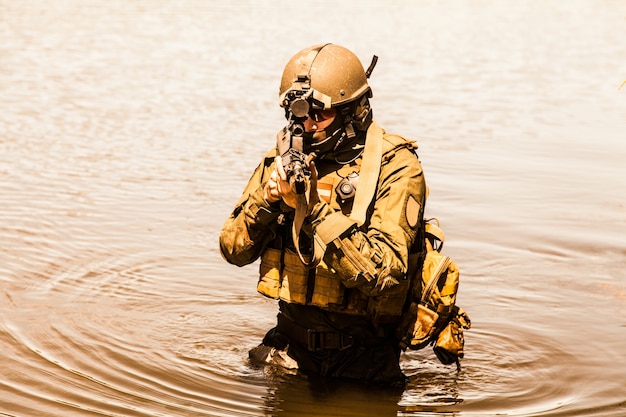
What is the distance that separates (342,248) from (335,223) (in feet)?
0.38

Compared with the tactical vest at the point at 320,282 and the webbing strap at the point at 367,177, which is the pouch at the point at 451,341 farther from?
the webbing strap at the point at 367,177

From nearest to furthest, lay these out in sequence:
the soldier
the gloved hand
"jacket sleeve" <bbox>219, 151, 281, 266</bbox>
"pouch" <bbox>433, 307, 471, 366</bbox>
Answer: the gloved hand, the soldier, "jacket sleeve" <bbox>219, 151, 281, 266</bbox>, "pouch" <bbox>433, 307, 471, 366</bbox>

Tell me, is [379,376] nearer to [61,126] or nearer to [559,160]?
[559,160]

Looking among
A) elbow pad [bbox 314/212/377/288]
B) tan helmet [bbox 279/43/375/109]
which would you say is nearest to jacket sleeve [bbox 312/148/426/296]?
elbow pad [bbox 314/212/377/288]

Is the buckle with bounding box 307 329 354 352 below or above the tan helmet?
below

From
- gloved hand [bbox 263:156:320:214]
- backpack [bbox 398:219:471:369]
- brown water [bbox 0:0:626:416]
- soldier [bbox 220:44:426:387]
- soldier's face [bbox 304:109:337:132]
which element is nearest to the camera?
gloved hand [bbox 263:156:320:214]

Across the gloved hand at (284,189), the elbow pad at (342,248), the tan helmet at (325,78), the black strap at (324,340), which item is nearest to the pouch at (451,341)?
the black strap at (324,340)

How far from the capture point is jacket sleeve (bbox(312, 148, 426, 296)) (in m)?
5.24

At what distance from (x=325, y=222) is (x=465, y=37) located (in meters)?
18.3

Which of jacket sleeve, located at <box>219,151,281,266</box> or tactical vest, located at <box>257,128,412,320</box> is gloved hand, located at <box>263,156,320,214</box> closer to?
jacket sleeve, located at <box>219,151,281,266</box>

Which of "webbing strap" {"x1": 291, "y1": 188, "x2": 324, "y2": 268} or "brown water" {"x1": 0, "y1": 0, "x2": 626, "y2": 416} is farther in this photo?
"brown water" {"x1": 0, "y1": 0, "x2": 626, "y2": 416}

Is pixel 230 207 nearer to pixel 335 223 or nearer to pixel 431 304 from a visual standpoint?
pixel 431 304

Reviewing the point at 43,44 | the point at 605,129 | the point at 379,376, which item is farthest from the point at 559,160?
the point at 43,44

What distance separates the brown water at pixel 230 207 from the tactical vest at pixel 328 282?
57 cm
